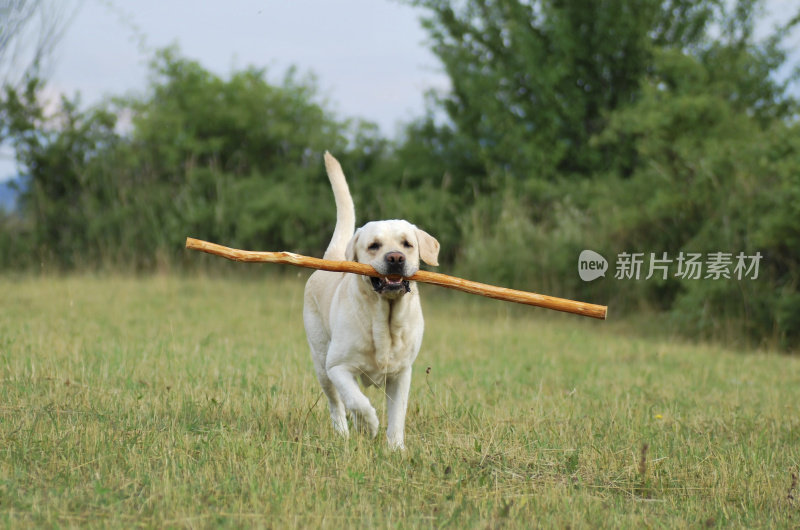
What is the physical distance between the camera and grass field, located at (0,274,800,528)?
3553 mm

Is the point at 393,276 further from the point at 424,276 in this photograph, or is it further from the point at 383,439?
the point at 383,439

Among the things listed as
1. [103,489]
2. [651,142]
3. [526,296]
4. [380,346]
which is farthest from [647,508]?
[651,142]

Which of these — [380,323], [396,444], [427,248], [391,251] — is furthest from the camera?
[427,248]

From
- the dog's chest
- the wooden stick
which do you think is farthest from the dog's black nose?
the dog's chest

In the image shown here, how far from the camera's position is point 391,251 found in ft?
15.6

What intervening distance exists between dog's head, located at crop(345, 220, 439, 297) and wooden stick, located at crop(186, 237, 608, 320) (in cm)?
7

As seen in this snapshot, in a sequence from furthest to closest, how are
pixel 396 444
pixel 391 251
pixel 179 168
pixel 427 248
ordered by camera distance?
1. pixel 179 168
2. pixel 427 248
3. pixel 391 251
4. pixel 396 444

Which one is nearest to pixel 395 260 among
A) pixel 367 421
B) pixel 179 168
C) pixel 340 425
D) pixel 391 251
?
pixel 391 251

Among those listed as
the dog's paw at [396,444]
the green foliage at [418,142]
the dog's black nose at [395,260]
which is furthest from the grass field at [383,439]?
the green foliage at [418,142]

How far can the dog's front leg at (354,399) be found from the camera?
15.2ft

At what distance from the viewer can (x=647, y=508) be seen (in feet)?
12.5

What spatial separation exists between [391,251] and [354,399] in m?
0.88

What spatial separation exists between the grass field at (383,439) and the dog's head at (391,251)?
26.8 inches

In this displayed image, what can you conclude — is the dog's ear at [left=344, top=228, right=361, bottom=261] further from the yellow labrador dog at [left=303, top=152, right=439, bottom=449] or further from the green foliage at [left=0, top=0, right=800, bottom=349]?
the green foliage at [left=0, top=0, right=800, bottom=349]
